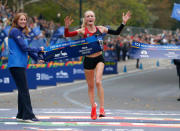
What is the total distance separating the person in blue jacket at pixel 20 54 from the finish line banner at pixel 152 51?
1.86 metres

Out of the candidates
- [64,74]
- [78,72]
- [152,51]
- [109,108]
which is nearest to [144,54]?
[152,51]

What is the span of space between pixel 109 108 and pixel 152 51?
112 inches

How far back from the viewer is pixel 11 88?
49.5ft

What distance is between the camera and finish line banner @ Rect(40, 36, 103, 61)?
7902 mm

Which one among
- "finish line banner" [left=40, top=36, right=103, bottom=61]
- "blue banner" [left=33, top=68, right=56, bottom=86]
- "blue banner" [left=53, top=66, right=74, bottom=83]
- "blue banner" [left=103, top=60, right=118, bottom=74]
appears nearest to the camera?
"finish line banner" [left=40, top=36, right=103, bottom=61]

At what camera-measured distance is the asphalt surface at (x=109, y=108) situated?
751 centimetres

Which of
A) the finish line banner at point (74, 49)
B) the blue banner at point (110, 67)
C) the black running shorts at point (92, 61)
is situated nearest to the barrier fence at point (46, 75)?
the blue banner at point (110, 67)

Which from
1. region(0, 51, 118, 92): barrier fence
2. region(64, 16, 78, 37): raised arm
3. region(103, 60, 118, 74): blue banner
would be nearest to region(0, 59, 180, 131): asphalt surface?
region(0, 51, 118, 92): barrier fence

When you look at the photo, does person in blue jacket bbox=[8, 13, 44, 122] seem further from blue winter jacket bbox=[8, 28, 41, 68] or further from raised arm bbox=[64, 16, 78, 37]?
raised arm bbox=[64, 16, 78, 37]

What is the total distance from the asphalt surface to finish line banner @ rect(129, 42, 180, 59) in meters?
1.18

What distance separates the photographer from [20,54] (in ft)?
25.2

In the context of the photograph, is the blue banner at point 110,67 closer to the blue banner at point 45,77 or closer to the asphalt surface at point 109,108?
the asphalt surface at point 109,108

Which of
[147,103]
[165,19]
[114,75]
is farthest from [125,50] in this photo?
[165,19]

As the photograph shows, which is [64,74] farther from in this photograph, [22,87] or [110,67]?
[22,87]
